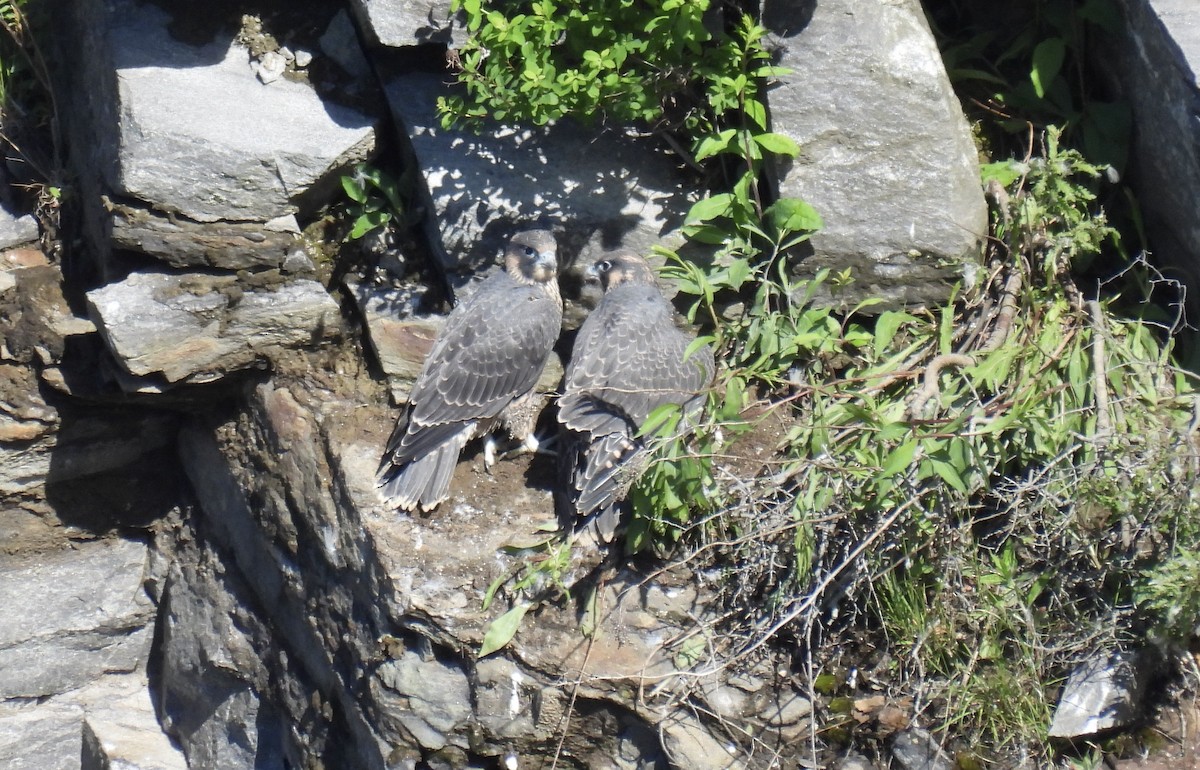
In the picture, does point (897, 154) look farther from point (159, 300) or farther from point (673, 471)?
point (159, 300)

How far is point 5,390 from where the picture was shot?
5086 mm

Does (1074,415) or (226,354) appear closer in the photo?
(1074,415)

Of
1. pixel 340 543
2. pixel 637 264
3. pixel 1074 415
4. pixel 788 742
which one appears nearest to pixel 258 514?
pixel 340 543

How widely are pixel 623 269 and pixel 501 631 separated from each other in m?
1.54

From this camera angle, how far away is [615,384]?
4551 millimetres

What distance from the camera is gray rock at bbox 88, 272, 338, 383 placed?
15.4ft

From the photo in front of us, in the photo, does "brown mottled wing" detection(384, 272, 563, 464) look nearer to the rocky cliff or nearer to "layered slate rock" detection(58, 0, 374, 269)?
the rocky cliff

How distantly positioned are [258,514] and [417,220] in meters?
1.37

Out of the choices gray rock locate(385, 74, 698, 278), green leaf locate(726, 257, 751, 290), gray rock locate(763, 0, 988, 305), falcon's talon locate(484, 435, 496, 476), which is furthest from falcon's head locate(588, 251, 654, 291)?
falcon's talon locate(484, 435, 496, 476)

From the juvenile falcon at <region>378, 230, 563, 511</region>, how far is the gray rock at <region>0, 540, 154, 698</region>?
2.11 metres

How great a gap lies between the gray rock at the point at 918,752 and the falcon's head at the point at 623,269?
1.98 metres

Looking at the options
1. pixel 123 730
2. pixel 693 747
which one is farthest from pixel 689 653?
pixel 123 730

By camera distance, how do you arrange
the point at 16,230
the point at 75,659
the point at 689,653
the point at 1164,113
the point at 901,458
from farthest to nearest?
the point at 75,659 < the point at 16,230 < the point at 1164,113 < the point at 689,653 < the point at 901,458

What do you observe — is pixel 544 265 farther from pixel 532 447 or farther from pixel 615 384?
pixel 532 447
